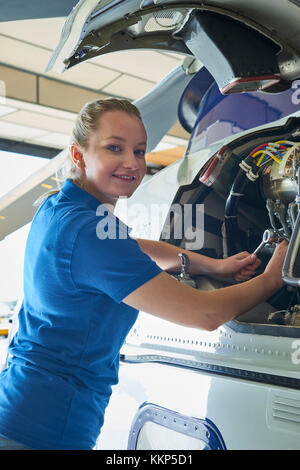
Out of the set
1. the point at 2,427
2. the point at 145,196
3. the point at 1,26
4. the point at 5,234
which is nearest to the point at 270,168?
the point at 145,196

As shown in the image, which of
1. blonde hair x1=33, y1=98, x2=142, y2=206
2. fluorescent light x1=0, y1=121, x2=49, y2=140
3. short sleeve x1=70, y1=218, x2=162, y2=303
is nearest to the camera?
short sleeve x1=70, y1=218, x2=162, y2=303

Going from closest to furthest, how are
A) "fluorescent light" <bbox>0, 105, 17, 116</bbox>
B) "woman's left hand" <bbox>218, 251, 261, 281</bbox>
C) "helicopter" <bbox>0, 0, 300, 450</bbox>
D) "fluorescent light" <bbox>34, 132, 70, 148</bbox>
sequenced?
"helicopter" <bbox>0, 0, 300, 450</bbox>
"woman's left hand" <bbox>218, 251, 261, 281</bbox>
"fluorescent light" <bbox>0, 105, 17, 116</bbox>
"fluorescent light" <bbox>34, 132, 70, 148</bbox>

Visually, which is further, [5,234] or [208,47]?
[5,234]

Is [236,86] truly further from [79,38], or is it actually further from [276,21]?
[79,38]

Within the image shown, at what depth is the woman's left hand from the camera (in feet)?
5.35

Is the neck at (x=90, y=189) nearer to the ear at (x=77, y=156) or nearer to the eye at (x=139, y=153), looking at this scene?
the ear at (x=77, y=156)

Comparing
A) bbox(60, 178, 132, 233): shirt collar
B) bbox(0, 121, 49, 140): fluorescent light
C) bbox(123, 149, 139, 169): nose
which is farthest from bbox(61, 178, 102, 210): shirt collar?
bbox(0, 121, 49, 140): fluorescent light

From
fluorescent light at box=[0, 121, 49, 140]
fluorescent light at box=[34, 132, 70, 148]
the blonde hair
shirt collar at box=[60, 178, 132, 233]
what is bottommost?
shirt collar at box=[60, 178, 132, 233]

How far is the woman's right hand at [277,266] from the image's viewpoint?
1347 mm

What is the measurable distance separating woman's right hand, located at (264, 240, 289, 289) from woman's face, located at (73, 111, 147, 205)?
0.47m

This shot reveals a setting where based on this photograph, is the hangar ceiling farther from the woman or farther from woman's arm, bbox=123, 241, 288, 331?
woman's arm, bbox=123, 241, 288, 331

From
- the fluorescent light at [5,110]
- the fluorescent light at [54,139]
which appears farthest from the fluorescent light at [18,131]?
the fluorescent light at [5,110]

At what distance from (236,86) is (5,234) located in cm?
183
